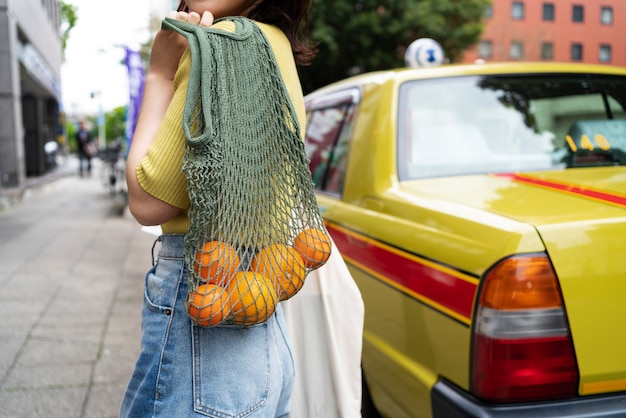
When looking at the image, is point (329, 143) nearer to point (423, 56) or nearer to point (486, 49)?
point (423, 56)

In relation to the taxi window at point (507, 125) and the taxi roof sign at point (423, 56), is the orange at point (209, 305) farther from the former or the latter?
the taxi roof sign at point (423, 56)

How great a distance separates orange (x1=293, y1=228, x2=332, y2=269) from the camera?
133 centimetres

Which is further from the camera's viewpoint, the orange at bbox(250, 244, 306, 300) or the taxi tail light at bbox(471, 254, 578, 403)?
the taxi tail light at bbox(471, 254, 578, 403)

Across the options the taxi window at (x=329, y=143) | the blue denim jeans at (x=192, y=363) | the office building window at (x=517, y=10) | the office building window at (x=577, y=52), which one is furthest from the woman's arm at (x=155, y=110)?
the office building window at (x=577, y=52)

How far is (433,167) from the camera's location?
2.59 meters

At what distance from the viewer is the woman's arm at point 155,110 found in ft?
4.11

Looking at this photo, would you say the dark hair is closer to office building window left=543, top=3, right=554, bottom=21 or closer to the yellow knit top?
the yellow knit top

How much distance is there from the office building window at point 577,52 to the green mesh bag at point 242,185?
5289cm

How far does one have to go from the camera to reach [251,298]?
1.21m

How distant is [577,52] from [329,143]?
5149 centimetres

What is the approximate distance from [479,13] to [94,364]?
23.6 meters

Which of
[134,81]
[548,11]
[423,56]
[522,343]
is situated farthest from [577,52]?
[522,343]

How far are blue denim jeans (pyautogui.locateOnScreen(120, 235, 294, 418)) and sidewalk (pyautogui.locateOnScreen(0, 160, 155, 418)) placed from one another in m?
2.03

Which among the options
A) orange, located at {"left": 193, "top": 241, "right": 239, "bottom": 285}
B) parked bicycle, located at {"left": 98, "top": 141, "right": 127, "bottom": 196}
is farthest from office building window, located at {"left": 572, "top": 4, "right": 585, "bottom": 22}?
orange, located at {"left": 193, "top": 241, "right": 239, "bottom": 285}
